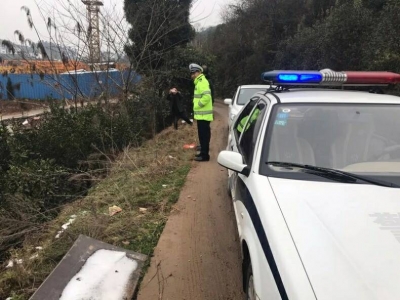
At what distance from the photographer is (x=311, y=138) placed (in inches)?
109

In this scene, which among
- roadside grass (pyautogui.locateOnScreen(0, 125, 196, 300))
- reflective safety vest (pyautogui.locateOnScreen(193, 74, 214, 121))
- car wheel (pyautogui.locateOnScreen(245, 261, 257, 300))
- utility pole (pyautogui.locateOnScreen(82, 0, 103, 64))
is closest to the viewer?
car wheel (pyautogui.locateOnScreen(245, 261, 257, 300))

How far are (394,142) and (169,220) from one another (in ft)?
8.71

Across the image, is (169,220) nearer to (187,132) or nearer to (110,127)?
(110,127)

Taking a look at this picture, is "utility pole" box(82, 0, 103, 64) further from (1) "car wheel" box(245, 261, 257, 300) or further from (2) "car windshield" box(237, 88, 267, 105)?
(1) "car wheel" box(245, 261, 257, 300)

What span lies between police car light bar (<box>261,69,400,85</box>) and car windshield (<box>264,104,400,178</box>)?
0.44 metres

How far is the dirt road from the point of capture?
305 cm

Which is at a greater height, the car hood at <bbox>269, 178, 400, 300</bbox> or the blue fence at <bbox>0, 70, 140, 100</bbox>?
the blue fence at <bbox>0, 70, 140, 100</bbox>

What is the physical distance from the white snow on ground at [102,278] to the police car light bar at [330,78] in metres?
2.22

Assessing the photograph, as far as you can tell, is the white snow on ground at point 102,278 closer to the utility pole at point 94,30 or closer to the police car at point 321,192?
the police car at point 321,192

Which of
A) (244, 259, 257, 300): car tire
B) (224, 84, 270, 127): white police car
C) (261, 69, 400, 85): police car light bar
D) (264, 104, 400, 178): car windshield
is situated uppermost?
(261, 69, 400, 85): police car light bar

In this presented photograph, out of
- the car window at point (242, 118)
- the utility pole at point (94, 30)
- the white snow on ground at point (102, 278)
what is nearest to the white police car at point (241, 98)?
the car window at point (242, 118)

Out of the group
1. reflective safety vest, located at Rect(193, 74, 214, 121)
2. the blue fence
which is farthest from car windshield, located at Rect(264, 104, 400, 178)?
the blue fence

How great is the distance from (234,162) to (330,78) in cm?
132

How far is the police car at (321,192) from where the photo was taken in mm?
1583
